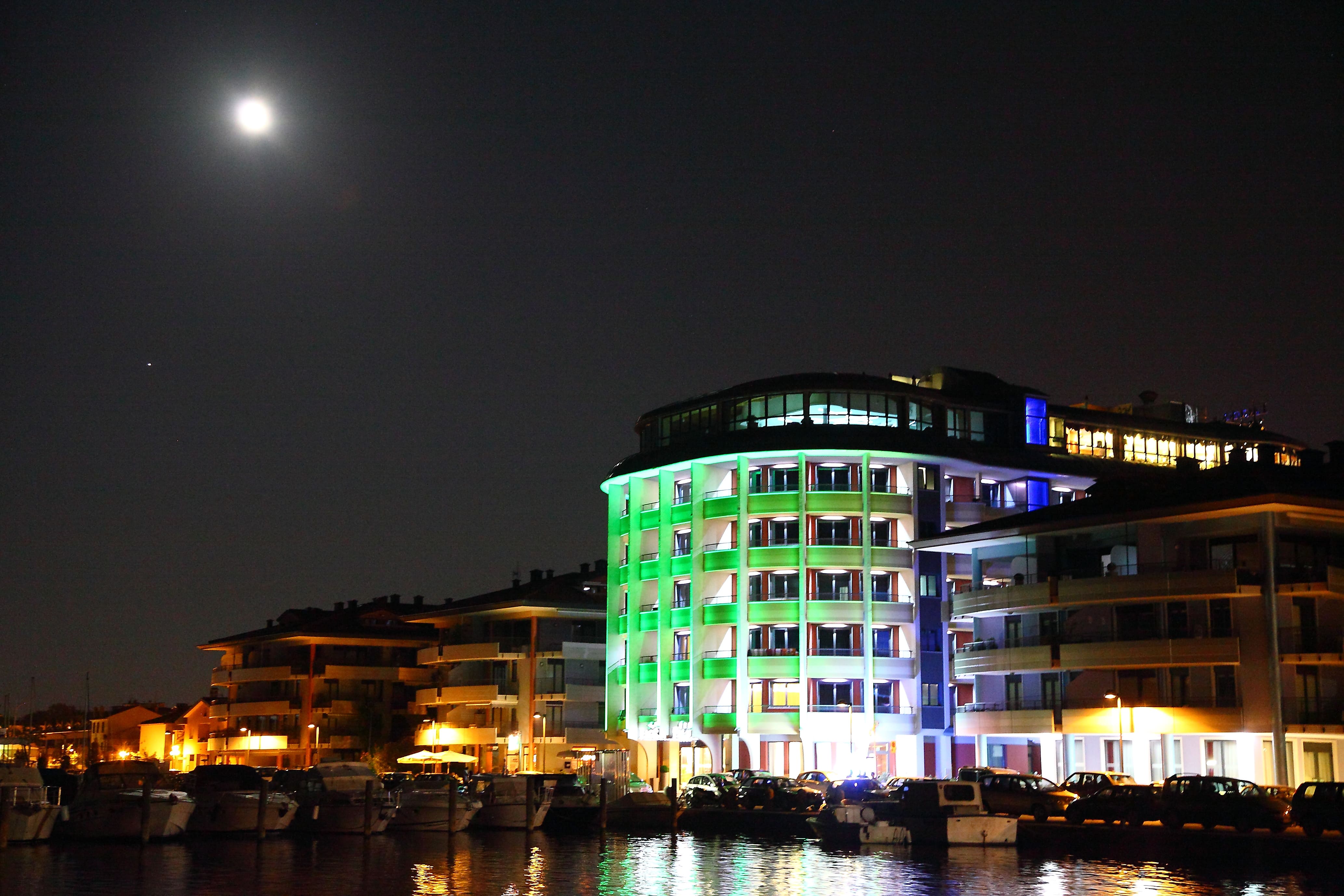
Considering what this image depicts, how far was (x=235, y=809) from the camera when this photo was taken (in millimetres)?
63469

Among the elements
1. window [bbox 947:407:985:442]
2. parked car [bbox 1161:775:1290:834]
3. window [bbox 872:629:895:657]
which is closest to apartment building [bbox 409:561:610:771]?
window [bbox 872:629:895:657]

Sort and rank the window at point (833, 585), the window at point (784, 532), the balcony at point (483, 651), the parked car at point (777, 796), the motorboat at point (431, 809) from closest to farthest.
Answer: the motorboat at point (431, 809)
the parked car at point (777, 796)
the window at point (833, 585)
the window at point (784, 532)
the balcony at point (483, 651)

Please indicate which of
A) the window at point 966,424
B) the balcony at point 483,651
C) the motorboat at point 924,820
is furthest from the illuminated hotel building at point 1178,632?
the balcony at point 483,651

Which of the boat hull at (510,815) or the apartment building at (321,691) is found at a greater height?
the apartment building at (321,691)

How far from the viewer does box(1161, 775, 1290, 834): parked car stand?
183 feet

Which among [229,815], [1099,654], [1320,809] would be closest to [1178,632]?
[1099,654]

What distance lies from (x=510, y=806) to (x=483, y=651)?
52.9 metres

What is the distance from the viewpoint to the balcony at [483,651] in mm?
119875

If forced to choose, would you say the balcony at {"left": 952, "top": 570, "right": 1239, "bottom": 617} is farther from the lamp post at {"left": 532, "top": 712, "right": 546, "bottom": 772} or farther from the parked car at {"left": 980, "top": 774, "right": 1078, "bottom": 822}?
the lamp post at {"left": 532, "top": 712, "right": 546, "bottom": 772}

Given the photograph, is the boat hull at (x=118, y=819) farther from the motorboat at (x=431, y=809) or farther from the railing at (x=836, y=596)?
the railing at (x=836, y=596)

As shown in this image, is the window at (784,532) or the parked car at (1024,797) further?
the window at (784,532)

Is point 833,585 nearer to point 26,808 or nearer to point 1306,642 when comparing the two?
point 1306,642

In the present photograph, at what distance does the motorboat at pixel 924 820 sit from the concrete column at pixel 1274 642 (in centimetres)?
1752

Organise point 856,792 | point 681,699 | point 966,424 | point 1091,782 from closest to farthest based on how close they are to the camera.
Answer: point 1091,782 < point 856,792 < point 681,699 < point 966,424
